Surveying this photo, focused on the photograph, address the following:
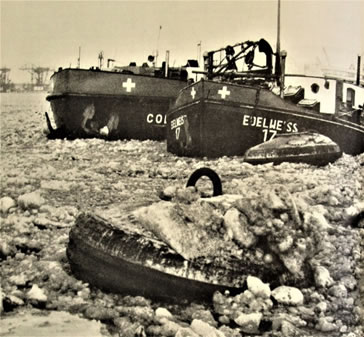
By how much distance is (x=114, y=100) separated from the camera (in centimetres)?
281

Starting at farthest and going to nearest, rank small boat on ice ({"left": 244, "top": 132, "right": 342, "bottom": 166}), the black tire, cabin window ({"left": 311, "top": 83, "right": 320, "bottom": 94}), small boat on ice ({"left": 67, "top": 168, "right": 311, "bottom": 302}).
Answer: cabin window ({"left": 311, "top": 83, "right": 320, "bottom": 94}) → small boat on ice ({"left": 244, "top": 132, "right": 342, "bottom": 166}) → the black tire → small boat on ice ({"left": 67, "top": 168, "right": 311, "bottom": 302})

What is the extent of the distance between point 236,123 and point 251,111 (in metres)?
0.10

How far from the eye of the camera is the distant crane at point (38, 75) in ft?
9.28

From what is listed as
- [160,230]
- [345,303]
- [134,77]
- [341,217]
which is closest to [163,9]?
[134,77]

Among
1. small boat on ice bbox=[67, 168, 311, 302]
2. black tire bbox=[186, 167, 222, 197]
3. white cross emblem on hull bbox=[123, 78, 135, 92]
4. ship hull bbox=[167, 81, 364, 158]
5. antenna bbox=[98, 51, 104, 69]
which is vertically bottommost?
small boat on ice bbox=[67, 168, 311, 302]

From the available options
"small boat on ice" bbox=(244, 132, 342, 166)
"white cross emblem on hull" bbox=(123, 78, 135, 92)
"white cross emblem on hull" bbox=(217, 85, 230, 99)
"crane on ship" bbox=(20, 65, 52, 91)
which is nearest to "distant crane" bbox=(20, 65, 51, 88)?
"crane on ship" bbox=(20, 65, 52, 91)

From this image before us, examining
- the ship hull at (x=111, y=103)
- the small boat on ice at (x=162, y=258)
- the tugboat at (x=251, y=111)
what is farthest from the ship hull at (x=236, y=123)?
the small boat on ice at (x=162, y=258)

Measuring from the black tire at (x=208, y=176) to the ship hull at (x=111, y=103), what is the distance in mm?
339

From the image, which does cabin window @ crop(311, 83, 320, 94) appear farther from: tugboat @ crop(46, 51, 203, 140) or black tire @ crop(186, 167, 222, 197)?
black tire @ crop(186, 167, 222, 197)

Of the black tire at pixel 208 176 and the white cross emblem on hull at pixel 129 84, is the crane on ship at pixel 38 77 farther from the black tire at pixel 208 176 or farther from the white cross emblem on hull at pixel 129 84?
the black tire at pixel 208 176

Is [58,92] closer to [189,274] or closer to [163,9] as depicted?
[163,9]

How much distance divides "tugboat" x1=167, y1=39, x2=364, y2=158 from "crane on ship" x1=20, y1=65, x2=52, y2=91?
2.29 feet

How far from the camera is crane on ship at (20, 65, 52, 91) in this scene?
282cm

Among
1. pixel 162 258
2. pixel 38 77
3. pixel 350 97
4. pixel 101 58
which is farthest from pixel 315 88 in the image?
pixel 38 77
